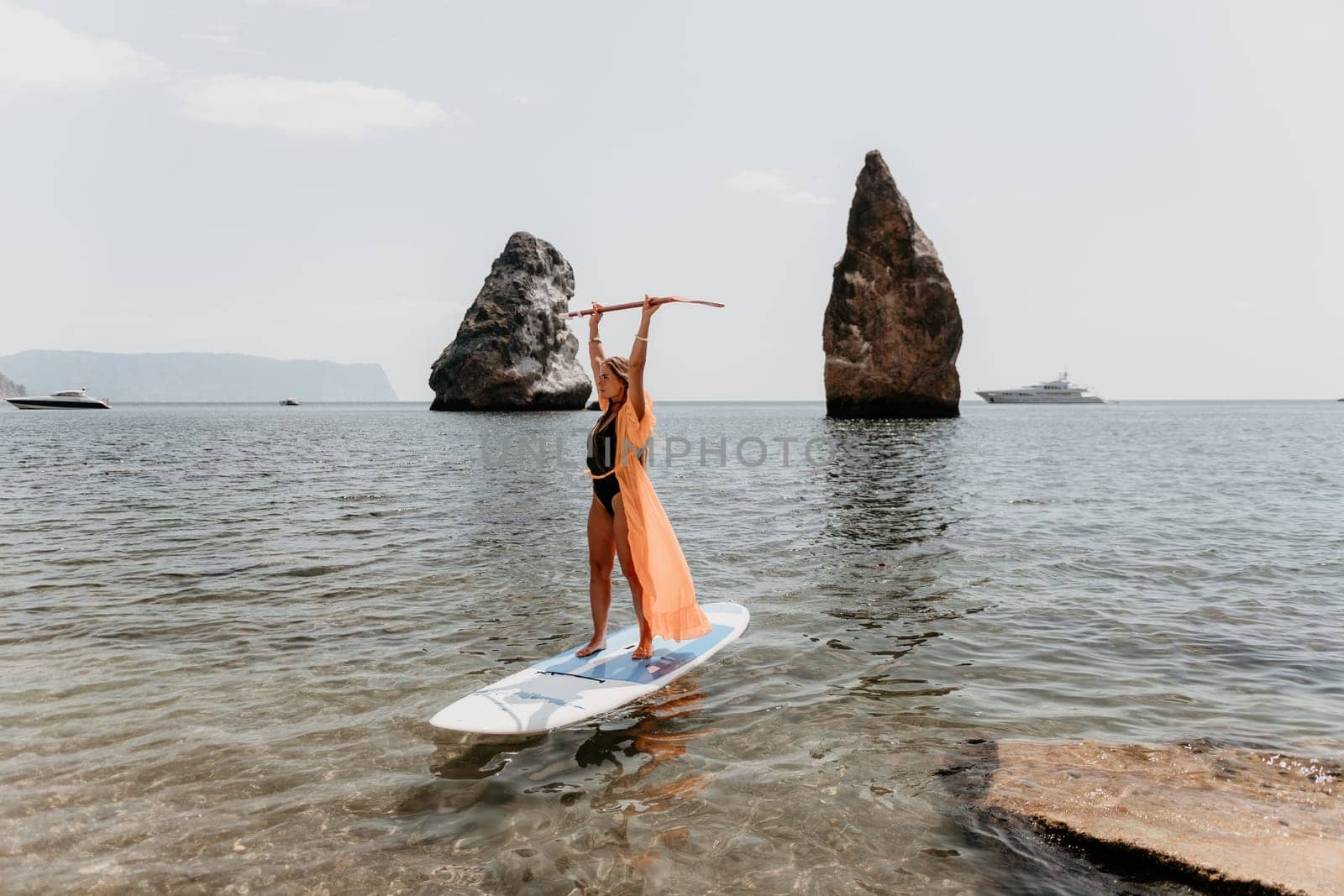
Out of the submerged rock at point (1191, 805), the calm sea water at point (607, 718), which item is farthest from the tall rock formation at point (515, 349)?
the submerged rock at point (1191, 805)

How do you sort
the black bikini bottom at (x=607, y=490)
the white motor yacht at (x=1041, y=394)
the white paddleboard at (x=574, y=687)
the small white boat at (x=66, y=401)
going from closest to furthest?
1. the white paddleboard at (x=574, y=687)
2. the black bikini bottom at (x=607, y=490)
3. the small white boat at (x=66, y=401)
4. the white motor yacht at (x=1041, y=394)

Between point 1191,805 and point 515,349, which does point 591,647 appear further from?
point 515,349

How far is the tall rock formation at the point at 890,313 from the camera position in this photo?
68.9 m

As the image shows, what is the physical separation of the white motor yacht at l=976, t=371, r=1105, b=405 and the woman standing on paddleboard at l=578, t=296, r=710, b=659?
7255 inches

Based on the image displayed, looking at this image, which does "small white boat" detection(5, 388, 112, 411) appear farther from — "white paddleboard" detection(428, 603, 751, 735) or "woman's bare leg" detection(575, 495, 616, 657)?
"white paddleboard" detection(428, 603, 751, 735)

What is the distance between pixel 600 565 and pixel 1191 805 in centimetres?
438

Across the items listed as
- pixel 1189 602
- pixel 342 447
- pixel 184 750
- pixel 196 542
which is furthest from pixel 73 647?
pixel 342 447

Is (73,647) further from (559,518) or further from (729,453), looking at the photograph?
(729,453)

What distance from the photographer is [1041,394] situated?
585ft

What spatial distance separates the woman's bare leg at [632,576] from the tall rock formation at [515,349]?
90.5 m

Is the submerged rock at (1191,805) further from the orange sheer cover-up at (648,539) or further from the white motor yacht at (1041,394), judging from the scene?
the white motor yacht at (1041,394)

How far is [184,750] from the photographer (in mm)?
5230

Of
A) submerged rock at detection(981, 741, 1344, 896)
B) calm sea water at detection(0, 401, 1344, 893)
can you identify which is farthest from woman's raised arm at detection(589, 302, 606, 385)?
→ submerged rock at detection(981, 741, 1344, 896)

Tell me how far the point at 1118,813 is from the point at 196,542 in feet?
45.6
